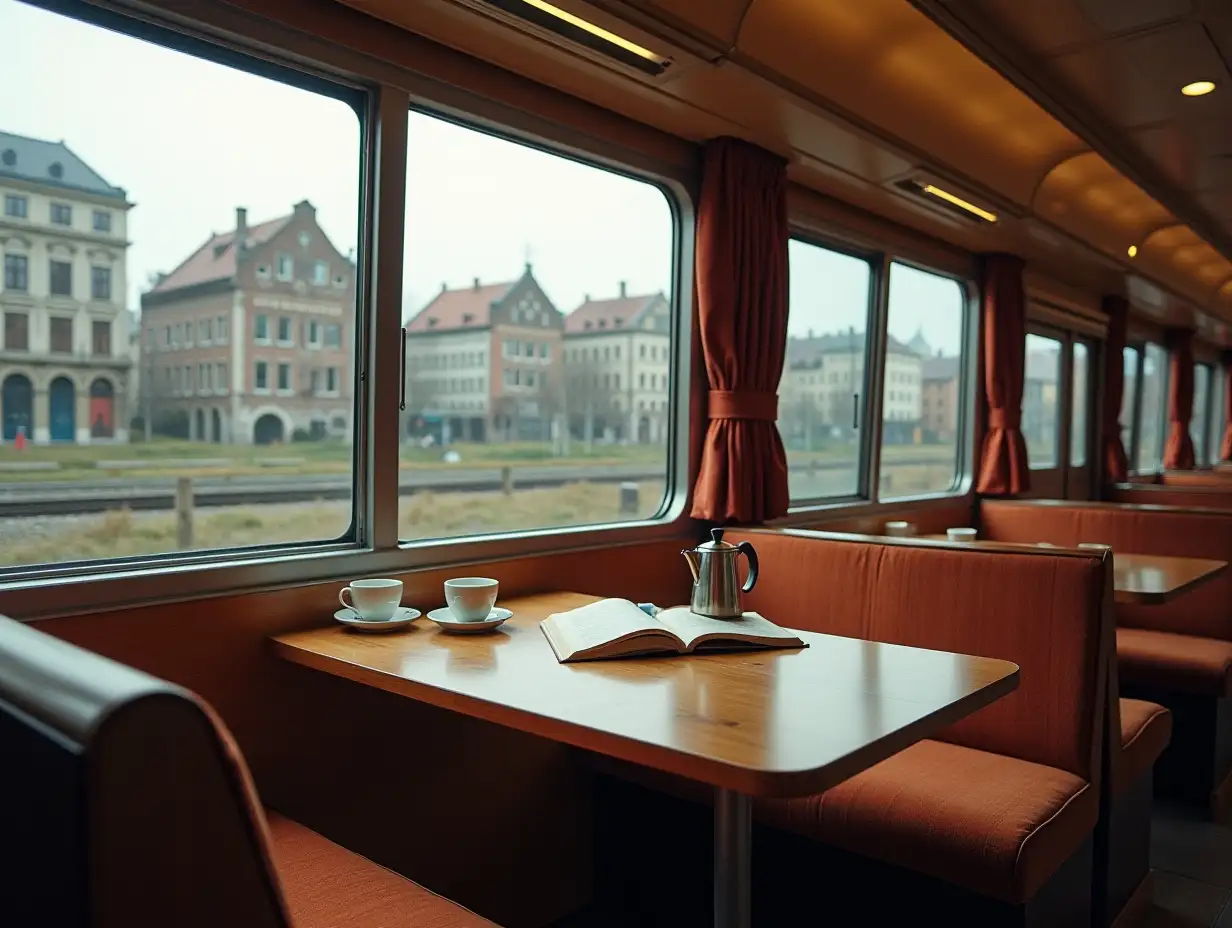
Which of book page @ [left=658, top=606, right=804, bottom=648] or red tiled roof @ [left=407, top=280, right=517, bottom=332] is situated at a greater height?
red tiled roof @ [left=407, top=280, right=517, bottom=332]

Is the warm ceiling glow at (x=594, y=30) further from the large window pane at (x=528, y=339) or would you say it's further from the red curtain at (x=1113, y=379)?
the red curtain at (x=1113, y=379)

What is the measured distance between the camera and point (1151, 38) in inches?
124

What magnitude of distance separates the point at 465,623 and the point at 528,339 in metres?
1.34

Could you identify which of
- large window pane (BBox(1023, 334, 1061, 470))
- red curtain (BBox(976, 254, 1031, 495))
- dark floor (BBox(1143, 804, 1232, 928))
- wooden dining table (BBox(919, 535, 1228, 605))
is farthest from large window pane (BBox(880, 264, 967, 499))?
dark floor (BBox(1143, 804, 1232, 928))

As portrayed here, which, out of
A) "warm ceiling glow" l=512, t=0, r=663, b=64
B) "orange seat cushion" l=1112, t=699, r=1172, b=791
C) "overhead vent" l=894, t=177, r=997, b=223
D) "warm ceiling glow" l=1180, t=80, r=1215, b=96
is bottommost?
"orange seat cushion" l=1112, t=699, r=1172, b=791

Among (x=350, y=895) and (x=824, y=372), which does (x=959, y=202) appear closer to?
(x=824, y=372)

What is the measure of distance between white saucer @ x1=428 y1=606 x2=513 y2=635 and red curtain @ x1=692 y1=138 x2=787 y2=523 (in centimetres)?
139

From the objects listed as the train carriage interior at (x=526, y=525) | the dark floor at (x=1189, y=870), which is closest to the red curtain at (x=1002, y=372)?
the train carriage interior at (x=526, y=525)

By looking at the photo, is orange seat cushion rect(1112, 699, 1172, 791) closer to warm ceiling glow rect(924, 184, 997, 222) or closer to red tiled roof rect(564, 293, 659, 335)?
red tiled roof rect(564, 293, 659, 335)

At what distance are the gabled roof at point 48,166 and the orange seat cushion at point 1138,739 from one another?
279 centimetres

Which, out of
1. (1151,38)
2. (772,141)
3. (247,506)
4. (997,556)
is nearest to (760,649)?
(997,556)

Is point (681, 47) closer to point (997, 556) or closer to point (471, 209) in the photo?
point (471, 209)

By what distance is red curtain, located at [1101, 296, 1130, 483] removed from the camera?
773 centimetres

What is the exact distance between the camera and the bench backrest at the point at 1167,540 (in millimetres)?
3838
